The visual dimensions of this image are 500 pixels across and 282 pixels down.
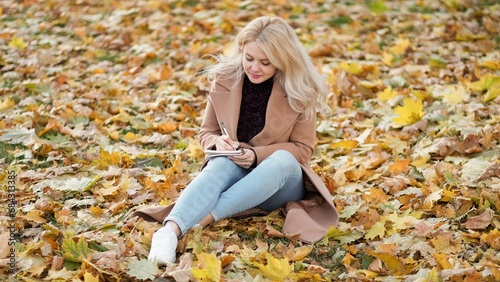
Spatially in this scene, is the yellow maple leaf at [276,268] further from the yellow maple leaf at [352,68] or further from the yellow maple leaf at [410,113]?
the yellow maple leaf at [352,68]

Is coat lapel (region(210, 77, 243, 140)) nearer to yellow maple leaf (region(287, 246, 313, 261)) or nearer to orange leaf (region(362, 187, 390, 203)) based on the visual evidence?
yellow maple leaf (region(287, 246, 313, 261))

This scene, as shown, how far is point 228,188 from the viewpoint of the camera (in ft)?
9.17

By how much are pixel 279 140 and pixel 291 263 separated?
729mm

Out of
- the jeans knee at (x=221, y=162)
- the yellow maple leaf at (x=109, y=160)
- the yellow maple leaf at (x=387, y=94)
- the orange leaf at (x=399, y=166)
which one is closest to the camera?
the jeans knee at (x=221, y=162)

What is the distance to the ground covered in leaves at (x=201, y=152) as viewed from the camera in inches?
95.5

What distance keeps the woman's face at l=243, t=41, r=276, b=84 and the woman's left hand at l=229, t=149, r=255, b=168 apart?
391 mm

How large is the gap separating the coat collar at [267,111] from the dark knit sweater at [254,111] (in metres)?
0.05

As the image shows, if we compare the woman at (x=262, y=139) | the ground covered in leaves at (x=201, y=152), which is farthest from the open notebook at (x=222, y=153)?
the ground covered in leaves at (x=201, y=152)

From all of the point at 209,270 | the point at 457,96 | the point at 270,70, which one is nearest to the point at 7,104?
the point at 270,70

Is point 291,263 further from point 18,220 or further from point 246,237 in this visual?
point 18,220

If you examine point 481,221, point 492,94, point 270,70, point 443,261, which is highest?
point 270,70

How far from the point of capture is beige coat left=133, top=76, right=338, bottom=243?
2.79 m

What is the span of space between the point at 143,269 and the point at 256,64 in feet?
3.97

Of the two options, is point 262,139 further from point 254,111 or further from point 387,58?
point 387,58
